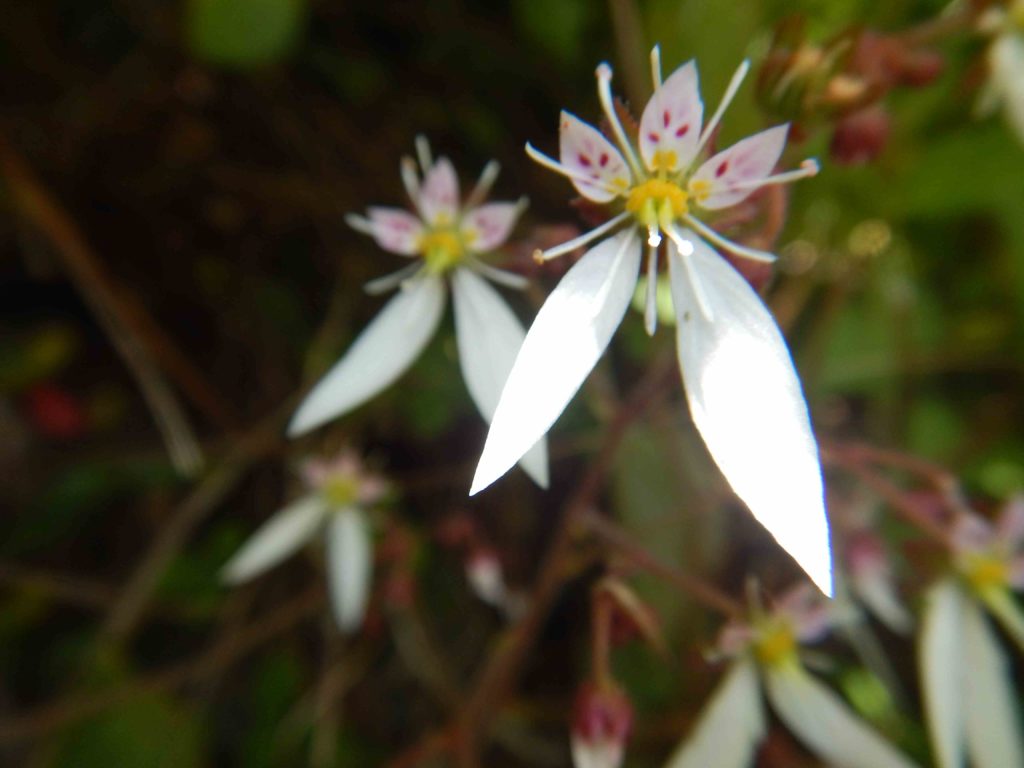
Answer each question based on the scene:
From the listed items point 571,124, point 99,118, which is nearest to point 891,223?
point 571,124

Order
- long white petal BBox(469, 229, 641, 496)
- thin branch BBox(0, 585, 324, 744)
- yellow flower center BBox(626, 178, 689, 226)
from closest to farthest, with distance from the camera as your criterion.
Result: 1. long white petal BBox(469, 229, 641, 496)
2. yellow flower center BBox(626, 178, 689, 226)
3. thin branch BBox(0, 585, 324, 744)

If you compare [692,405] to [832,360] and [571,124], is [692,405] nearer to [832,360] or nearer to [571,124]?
[571,124]

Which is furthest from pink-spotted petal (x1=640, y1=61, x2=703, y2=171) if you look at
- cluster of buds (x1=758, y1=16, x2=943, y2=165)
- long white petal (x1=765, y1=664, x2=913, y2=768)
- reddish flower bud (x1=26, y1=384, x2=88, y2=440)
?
reddish flower bud (x1=26, y1=384, x2=88, y2=440)

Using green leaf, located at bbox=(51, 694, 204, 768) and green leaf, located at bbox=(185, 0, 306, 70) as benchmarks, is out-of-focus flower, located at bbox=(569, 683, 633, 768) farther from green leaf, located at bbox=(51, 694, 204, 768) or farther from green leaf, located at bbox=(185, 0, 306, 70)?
green leaf, located at bbox=(185, 0, 306, 70)

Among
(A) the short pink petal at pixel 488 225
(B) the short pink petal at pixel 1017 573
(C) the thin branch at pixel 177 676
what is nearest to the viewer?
(A) the short pink petal at pixel 488 225

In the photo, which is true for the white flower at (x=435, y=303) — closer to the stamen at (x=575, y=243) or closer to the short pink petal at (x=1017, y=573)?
the stamen at (x=575, y=243)

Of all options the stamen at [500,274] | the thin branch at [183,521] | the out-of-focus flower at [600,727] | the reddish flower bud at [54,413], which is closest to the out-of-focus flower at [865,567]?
the out-of-focus flower at [600,727]

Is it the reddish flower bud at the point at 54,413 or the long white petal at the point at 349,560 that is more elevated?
the reddish flower bud at the point at 54,413
